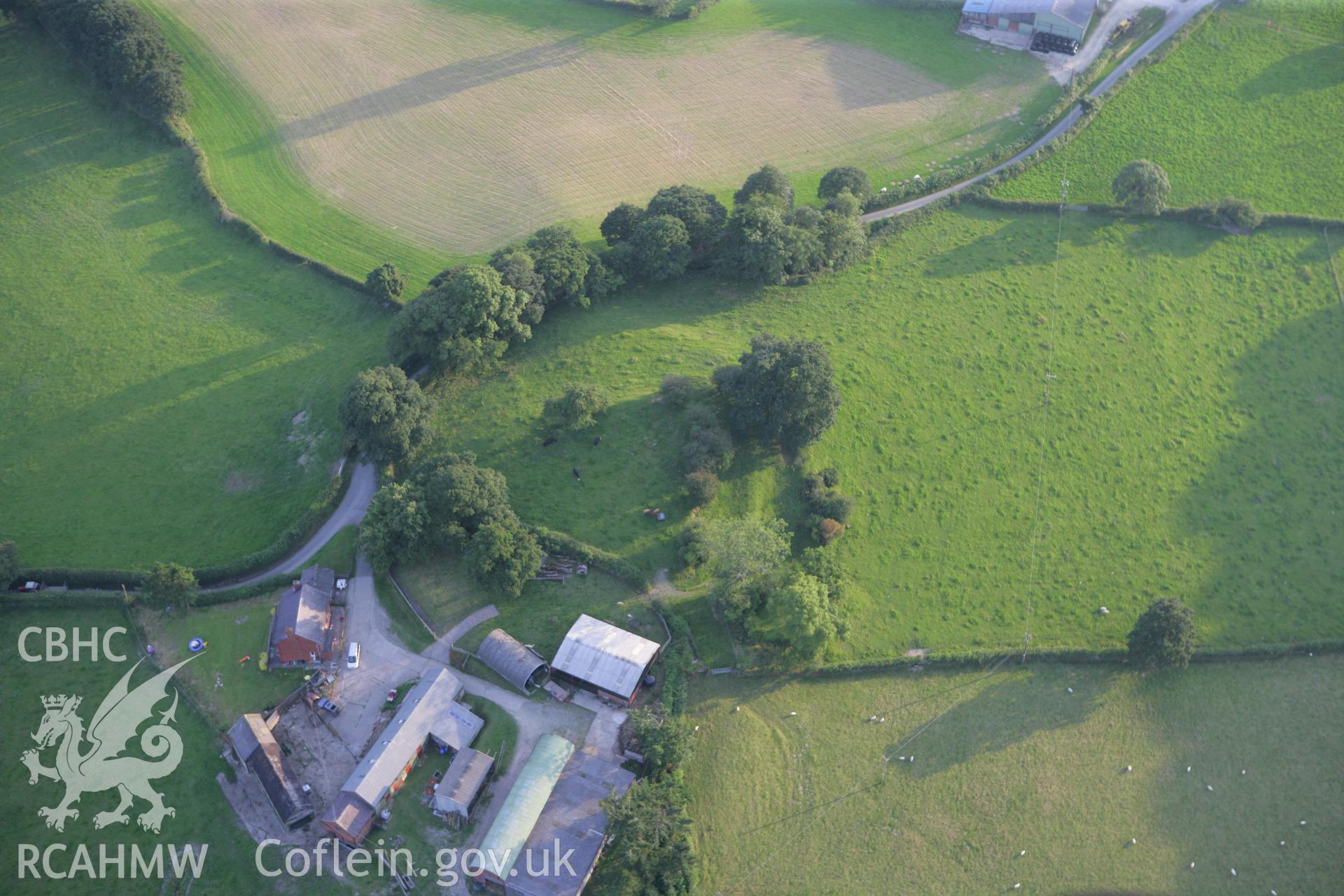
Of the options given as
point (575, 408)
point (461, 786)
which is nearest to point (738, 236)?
point (575, 408)

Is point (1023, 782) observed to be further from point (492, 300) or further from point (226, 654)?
point (226, 654)

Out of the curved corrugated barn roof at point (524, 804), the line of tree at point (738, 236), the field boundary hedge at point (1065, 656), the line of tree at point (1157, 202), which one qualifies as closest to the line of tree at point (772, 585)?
the field boundary hedge at point (1065, 656)

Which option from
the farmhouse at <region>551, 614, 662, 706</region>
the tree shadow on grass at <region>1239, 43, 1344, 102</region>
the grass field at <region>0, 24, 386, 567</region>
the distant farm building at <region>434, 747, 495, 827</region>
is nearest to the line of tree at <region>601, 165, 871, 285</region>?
the grass field at <region>0, 24, 386, 567</region>

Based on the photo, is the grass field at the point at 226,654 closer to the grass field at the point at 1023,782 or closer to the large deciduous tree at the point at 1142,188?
the grass field at the point at 1023,782

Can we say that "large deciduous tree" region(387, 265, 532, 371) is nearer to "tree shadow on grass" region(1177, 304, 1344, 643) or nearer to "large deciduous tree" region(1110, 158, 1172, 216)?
"tree shadow on grass" region(1177, 304, 1344, 643)

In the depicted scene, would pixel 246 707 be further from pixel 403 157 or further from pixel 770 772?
pixel 403 157

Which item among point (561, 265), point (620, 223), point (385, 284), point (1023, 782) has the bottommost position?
point (1023, 782)

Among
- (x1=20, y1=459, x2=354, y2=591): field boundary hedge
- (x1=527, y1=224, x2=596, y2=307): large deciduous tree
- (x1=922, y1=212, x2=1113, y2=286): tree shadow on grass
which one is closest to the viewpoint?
(x1=20, y1=459, x2=354, y2=591): field boundary hedge
